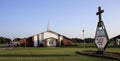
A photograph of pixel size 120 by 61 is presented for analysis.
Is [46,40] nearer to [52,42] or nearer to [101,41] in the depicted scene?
[52,42]

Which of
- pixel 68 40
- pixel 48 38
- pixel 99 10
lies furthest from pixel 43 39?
pixel 99 10

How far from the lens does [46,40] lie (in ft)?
232

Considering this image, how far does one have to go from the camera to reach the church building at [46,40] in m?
71.0

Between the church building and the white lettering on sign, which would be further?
the church building

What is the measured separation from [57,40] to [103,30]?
4454 cm

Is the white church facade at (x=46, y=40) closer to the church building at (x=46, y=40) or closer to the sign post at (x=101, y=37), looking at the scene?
the church building at (x=46, y=40)

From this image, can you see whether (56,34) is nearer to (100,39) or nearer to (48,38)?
(48,38)

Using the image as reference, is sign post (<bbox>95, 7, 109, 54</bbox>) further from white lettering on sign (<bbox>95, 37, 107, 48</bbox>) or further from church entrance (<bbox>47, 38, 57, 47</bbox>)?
church entrance (<bbox>47, 38, 57, 47</bbox>)

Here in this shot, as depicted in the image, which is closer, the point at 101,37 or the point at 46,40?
the point at 101,37

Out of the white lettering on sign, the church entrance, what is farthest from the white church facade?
the white lettering on sign

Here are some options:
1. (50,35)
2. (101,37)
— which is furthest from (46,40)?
(101,37)

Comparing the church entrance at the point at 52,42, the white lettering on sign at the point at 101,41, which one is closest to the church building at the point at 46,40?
the church entrance at the point at 52,42

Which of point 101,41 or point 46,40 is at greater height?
point 46,40

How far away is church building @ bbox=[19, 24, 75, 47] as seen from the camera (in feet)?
233
